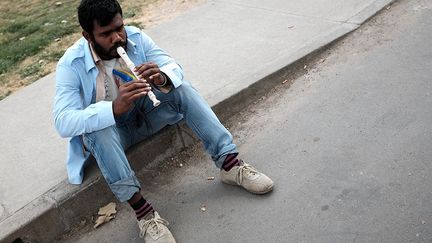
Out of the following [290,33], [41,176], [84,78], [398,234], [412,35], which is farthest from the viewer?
[290,33]

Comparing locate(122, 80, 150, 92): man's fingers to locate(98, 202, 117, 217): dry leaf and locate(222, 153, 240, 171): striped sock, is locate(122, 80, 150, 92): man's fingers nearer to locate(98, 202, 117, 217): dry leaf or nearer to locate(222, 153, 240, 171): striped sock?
locate(222, 153, 240, 171): striped sock

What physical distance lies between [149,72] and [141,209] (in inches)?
29.5

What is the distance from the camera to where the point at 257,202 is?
2.76m

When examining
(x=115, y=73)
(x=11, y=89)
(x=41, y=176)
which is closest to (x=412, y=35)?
(x=115, y=73)

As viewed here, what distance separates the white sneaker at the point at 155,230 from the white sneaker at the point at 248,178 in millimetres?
458

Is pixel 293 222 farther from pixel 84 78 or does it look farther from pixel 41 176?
pixel 41 176

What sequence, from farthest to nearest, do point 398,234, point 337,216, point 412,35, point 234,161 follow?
point 412,35
point 234,161
point 337,216
point 398,234

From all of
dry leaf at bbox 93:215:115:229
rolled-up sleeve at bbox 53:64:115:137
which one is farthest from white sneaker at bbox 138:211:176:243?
rolled-up sleeve at bbox 53:64:115:137

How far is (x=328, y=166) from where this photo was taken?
288 centimetres

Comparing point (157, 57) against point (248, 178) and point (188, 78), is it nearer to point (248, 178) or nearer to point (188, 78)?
point (248, 178)

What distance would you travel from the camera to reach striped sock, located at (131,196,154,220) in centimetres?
270

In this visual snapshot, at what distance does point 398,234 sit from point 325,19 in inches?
105

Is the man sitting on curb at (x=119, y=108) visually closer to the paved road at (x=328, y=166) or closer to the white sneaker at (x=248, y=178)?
the white sneaker at (x=248, y=178)

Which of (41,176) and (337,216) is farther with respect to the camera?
(41,176)
